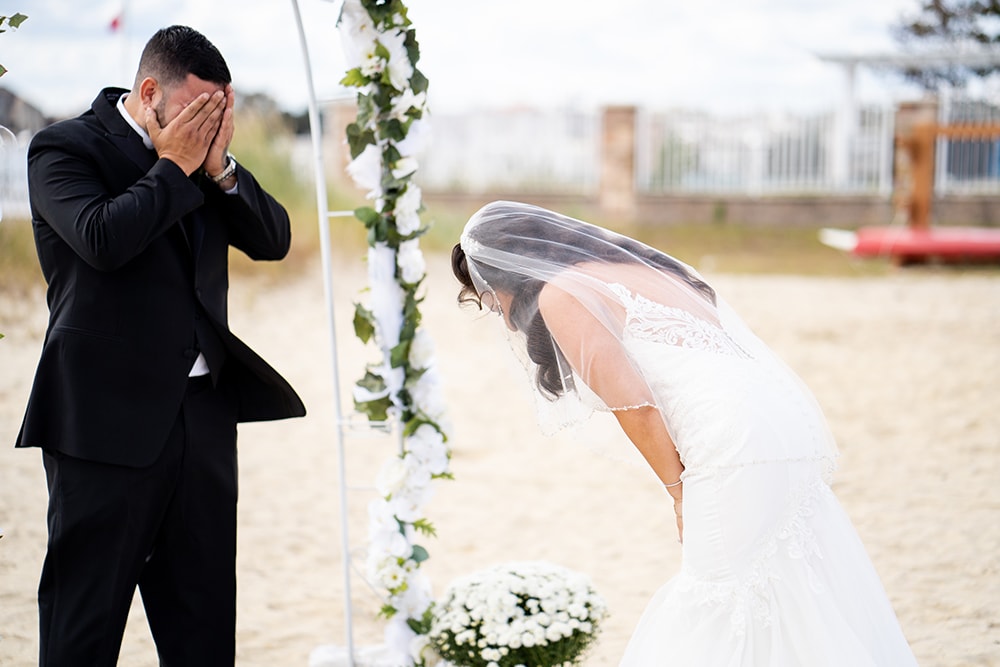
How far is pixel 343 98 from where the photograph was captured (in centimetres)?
328

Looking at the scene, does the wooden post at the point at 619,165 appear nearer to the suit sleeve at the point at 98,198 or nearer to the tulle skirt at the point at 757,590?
the tulle skirt at the point at 757,590

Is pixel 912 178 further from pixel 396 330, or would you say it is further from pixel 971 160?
pixel 396 330

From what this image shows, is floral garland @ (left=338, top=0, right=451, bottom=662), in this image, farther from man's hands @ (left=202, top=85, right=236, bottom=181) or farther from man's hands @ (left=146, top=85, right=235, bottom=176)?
man's hands @ (left=146, top=85, right=235, bottom=176)

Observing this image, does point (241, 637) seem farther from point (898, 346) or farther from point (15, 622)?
point (898, 346)

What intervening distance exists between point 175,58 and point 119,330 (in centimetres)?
64

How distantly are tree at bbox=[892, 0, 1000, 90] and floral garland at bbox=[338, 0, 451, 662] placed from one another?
67.1 feet

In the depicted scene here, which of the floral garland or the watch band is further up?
the watch band

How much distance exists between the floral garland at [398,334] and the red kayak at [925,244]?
40.2 ft

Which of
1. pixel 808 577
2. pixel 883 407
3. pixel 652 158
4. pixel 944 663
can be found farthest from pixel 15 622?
pixel 652 158

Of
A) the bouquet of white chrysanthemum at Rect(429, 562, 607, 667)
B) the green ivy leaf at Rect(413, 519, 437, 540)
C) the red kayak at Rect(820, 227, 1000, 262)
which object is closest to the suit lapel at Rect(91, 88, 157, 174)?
the green ivy leaf at Rect(413, 519, 437, 540)

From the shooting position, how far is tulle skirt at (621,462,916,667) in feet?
7.36

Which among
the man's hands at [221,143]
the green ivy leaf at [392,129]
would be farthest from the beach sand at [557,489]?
the man's hands at [221,143]

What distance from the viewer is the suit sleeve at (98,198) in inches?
A: 84.0

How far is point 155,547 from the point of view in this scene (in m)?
2.51
